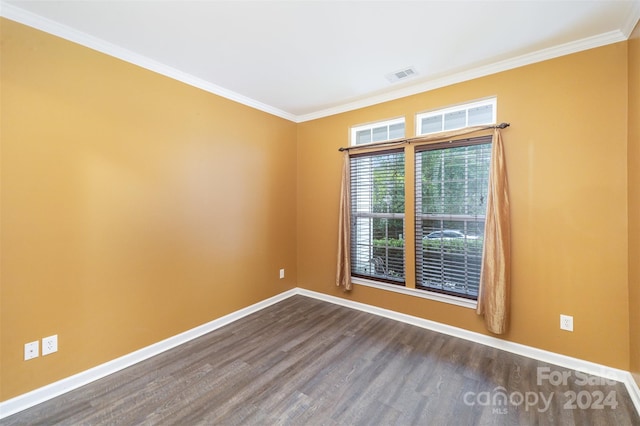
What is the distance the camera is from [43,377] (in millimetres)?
1971

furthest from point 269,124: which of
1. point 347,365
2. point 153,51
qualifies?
point 347,365

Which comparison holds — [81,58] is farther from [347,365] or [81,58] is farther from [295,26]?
[347,365]

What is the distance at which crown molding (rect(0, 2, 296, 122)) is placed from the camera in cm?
186

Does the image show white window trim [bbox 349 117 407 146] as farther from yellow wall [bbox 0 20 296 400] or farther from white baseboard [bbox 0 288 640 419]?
white baseboard [bbox 0 288 640 419]

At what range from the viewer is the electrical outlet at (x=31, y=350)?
75.1 inches

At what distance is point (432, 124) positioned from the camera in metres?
3.09

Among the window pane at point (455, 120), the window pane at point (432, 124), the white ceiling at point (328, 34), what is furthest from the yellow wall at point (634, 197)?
the window pane at point (432, 124)

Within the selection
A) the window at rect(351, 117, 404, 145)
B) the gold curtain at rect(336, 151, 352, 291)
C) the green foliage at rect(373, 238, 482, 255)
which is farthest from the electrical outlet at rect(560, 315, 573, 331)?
the window at rect(351, 117, 404, 145)

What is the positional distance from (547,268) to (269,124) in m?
3.52

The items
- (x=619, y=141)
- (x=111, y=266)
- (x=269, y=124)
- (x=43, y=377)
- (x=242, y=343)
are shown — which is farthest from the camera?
(x=269, y=124)

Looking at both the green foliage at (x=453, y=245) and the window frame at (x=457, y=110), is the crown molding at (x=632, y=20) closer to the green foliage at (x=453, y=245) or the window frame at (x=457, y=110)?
the window frame at (x=457, y=110)

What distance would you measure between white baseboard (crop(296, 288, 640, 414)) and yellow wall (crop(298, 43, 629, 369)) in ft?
0.17

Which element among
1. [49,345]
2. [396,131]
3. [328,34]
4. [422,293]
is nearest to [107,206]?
[49,345]

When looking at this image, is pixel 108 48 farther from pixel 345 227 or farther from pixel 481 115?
pixel 481 115
